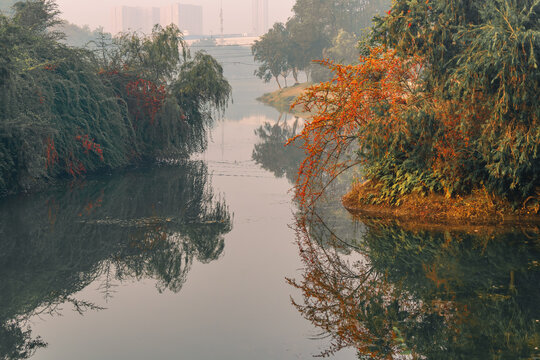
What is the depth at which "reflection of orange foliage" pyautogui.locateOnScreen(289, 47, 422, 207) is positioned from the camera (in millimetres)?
18531

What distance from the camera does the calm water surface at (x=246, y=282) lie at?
33.3 feet

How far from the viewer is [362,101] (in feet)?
64.0

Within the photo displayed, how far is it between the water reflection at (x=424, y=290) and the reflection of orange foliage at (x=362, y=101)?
8.14ft

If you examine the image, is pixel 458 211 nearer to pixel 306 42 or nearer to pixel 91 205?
pixel 91 205

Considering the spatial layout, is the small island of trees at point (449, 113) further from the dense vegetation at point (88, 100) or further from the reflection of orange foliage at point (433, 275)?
the dense vegetation at point (88, 100)

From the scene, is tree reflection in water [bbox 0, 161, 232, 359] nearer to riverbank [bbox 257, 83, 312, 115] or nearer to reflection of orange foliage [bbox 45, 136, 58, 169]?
reflection of orange foliage [bbox 45, 136, 58, 169]

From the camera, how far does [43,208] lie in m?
20.2

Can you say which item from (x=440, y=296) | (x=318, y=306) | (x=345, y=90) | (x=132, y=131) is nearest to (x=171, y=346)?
(x=318, y=306)

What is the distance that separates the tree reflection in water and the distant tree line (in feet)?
197

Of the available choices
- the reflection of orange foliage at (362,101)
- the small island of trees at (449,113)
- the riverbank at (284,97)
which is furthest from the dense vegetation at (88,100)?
the riverbank at (284,97)

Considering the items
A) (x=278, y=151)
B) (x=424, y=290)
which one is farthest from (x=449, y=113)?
(x=278, y=151)

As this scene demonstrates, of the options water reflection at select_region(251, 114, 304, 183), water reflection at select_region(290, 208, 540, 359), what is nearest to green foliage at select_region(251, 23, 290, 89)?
water reflection at select_region(251, 114, 304, 183)

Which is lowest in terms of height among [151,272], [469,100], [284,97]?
[284,97]

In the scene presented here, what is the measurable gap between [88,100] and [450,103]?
13456 mm
